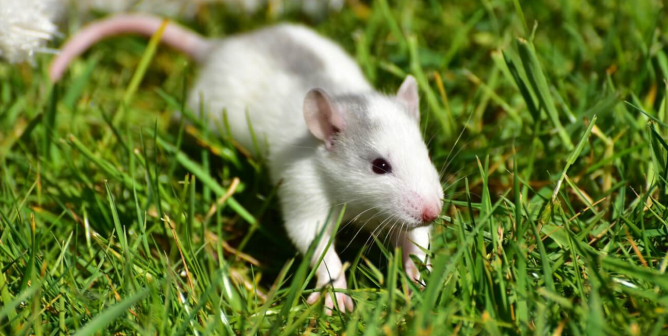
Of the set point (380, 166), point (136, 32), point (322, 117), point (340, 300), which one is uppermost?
point (136, 32)

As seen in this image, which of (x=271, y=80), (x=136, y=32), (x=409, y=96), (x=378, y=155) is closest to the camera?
(x=378, y=155)

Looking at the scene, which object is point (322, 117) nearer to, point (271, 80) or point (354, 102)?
point (354, 102)

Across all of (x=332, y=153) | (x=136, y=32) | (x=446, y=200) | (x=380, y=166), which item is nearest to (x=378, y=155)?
(x=380, y=166)

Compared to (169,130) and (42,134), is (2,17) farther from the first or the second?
(169,130)

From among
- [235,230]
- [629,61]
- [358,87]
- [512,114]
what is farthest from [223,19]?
[629,61]

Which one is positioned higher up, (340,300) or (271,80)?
(271,80)

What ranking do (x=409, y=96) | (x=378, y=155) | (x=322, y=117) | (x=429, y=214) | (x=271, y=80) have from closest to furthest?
1. (x=429, y=214)
2. (x=378, y=155)
3. (x=322, y=117)
4. (x=409, y=96)
5. (x=271, y=80)
